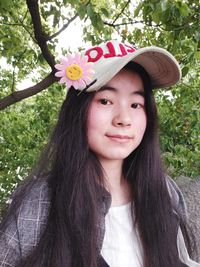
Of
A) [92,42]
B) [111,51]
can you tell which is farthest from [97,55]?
[92,42]

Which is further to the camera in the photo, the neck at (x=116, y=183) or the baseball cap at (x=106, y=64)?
the neck at (x=116, y=183)

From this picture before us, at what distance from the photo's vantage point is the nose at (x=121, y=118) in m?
1.18

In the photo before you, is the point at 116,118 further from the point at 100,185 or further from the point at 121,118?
the point at 100,185

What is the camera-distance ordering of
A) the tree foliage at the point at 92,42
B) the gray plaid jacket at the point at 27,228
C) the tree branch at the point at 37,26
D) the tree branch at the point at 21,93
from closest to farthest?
the gray plaid jacket at the point at 27,228, the tree foliage at the point at 92,42, the tree branch at the point at 37,26, the tree branch at the point at 21,93

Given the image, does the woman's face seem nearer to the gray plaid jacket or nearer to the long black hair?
the long black hair

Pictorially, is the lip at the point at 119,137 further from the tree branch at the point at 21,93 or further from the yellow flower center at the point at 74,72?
the tree branch at the point at 21,93

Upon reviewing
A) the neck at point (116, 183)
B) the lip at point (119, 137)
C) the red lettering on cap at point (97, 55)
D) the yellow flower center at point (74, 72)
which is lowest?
the neck at point (116, 183)

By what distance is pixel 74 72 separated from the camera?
47.4 inches

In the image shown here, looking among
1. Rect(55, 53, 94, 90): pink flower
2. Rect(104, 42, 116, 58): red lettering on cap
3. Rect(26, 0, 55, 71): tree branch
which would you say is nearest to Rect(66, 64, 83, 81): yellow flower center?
Rect(55, 53, 94, 90): pink flower

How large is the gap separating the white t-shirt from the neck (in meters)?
0.03

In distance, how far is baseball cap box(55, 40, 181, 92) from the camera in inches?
46.0

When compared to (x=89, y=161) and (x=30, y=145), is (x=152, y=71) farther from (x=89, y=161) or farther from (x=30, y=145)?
(x=30, y=145)

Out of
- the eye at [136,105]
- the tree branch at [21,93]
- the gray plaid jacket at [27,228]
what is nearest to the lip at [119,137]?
the eye at [136,105]

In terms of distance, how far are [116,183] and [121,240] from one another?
7.7 inches
